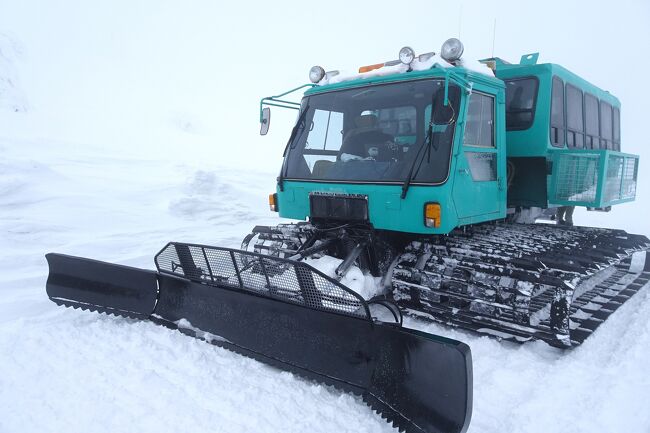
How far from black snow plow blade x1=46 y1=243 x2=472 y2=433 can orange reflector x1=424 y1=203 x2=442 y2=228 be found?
3.41 feet

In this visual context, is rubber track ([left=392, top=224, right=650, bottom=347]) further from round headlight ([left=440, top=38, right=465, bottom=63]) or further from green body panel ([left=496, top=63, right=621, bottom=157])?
round headlight ([left=440, top=38, right=465, bottom=63])

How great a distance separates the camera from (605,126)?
7641 millimetres

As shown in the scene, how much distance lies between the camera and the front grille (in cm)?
428

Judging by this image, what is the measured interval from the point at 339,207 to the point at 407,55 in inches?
61.5

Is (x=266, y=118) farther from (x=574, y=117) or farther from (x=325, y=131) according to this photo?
(x=574, y=117)

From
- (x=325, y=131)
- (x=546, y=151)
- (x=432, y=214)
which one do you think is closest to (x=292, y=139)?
(x=325, y=131)

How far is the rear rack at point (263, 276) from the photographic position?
10.4 feet

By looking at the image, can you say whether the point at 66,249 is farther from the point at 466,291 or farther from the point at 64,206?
the point at 466,291

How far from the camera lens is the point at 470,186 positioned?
4.28 m

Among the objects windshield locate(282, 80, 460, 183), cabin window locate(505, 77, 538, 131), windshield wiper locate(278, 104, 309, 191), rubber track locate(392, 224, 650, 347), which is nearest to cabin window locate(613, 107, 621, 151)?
cabin window locate(505, 77, 538, 131)

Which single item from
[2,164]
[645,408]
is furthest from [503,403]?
[2,164]

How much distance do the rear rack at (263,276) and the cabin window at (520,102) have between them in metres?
3.55

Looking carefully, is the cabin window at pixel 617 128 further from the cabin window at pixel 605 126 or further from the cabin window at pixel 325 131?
the cabin window at pixel 325 131

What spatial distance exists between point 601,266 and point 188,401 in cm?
382
